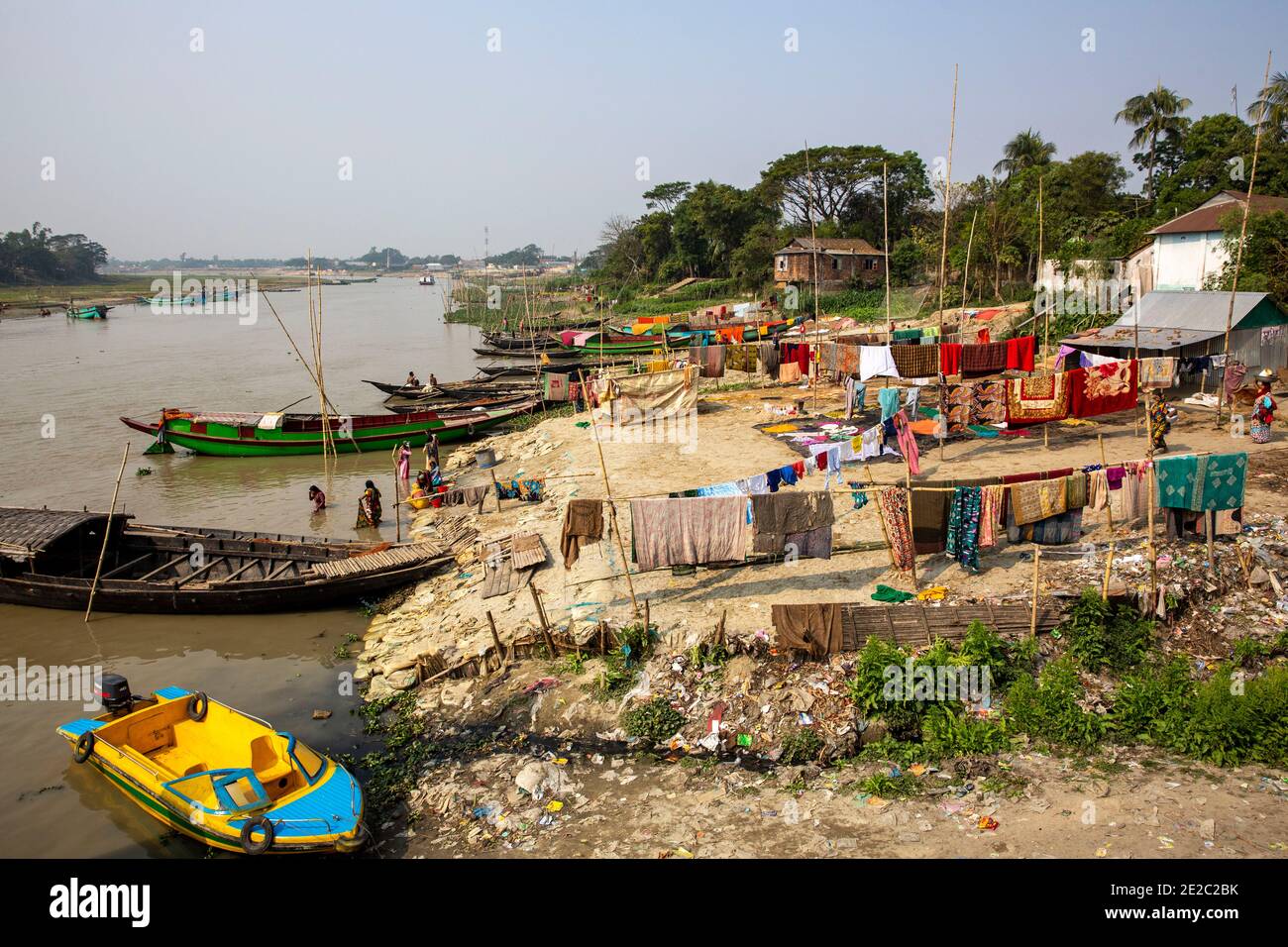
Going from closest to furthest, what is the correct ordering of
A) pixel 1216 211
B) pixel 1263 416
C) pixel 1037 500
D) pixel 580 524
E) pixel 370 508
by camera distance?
1. pixel 1037 500
2. pixel 580 524
3. pixel 1263 416
4. pixel 370 508
5. pixel 1216 211

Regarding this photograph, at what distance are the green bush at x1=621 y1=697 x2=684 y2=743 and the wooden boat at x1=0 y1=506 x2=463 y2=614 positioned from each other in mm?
5225

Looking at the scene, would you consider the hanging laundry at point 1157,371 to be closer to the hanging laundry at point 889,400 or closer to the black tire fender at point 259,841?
the hanging laundry at point 889,400

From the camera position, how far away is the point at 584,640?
9.28 m

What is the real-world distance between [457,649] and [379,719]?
51.6 inches

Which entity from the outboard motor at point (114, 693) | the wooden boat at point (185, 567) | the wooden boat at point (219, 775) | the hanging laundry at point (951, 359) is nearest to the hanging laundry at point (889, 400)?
the hanging laundry at point (951, 359)

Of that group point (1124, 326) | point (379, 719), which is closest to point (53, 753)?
point (379, 719)

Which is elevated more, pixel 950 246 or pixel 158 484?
pixel 950 246

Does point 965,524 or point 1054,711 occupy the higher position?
point 965,524

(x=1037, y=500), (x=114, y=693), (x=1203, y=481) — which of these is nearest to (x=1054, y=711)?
(x=1037, y=500)

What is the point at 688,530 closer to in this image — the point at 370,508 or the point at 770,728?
the point at 770,728

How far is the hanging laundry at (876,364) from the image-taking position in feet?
55.3

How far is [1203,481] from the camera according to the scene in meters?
9.27

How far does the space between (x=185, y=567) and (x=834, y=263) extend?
3777 cm
